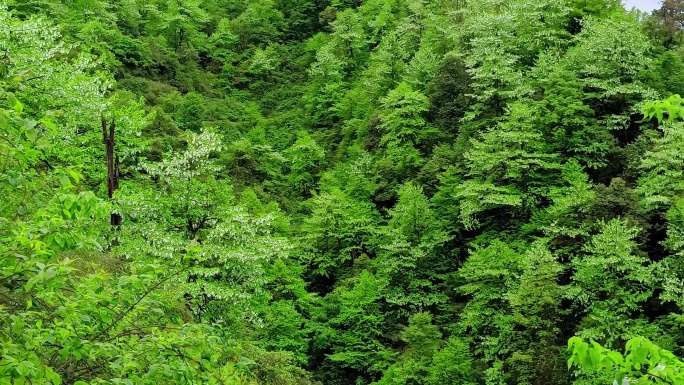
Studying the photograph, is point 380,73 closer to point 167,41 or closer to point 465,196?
point 465,196

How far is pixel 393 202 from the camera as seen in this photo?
31.7m

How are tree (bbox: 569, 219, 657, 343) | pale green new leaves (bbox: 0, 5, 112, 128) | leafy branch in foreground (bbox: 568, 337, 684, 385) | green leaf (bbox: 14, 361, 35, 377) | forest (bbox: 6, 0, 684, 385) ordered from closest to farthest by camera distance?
green leaf (bbox: 14, 361, 35, 377)
leafy branch in foreground (bbox: 568, 337, 684, 385)
forest (bbox: 6, 0, 684, 385)
pale green new leaves (bbox: 0, 5, 112, 128)
tree (bbox: 569, 219, 657, 343)

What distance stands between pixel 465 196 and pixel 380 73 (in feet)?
50.6

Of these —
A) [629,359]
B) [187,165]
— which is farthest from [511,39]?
[629,359]

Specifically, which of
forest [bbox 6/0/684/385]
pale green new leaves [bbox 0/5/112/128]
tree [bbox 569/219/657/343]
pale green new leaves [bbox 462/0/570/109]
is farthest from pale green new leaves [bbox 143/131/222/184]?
pale green new leaves [bbox 462/0/570/109]

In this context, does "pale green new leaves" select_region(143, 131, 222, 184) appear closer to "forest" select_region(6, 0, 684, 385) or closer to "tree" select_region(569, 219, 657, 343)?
"forest" select_region(6, 0, 684, 385)

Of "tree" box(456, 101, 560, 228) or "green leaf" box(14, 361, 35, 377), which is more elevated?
"green leaf" box(14, 361, 35, 377)

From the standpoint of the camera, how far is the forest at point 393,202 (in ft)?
27.2

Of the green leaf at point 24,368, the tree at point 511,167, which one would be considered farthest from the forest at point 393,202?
the tree at point 511,167

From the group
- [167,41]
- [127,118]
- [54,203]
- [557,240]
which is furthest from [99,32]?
[54,203]

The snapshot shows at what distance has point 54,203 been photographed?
4.16 m

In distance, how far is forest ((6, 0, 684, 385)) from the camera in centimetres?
828

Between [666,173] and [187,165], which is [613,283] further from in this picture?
[187,165]

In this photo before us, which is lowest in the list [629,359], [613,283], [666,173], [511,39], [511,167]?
[613,283]
